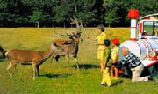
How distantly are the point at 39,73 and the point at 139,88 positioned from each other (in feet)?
15.3

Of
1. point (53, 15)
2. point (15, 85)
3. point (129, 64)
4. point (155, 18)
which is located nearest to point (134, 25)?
point (129, 64)

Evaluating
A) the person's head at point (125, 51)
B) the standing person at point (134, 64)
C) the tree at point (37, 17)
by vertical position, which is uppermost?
the person's head at point (125, 51)

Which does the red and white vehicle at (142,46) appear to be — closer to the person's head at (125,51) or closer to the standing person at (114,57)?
the person's head at (125,51)

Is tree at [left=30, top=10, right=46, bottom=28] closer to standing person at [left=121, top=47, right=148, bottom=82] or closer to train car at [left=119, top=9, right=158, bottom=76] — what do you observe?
train car at [left=119, top=9, right=158, bottom=76]

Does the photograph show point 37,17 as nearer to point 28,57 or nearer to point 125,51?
point 28,57

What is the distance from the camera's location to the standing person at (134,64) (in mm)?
17236

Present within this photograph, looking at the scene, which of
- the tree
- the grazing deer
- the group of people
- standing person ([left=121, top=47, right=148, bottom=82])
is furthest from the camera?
the tree

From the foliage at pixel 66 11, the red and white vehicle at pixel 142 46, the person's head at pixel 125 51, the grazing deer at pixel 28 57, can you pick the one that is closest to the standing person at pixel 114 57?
the person's head at pixel 125 51

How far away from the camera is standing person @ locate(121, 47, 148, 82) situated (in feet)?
56.5

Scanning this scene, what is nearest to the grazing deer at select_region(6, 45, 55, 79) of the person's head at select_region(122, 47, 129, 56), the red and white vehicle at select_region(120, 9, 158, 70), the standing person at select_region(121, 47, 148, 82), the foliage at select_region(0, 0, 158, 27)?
the person's head at select_region(122, 47, 129, 56)

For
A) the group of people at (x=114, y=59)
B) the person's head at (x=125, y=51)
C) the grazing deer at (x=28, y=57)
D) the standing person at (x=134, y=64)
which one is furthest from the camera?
the person's head at (x=125, y=51)

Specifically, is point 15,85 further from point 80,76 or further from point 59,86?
point 80,76

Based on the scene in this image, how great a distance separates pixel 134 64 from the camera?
680 inches

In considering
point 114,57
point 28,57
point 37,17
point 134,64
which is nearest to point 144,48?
point 134,64
